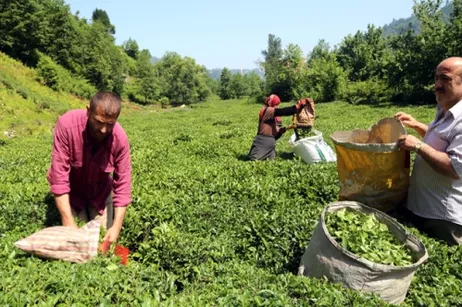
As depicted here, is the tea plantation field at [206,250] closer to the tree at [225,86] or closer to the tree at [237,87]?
the tree at [237,87]

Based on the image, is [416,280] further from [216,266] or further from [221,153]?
[221,153]

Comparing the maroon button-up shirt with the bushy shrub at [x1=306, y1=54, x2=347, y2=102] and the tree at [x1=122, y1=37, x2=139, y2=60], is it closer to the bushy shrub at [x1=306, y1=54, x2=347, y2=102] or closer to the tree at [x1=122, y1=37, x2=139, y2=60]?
the bushy shrub at [x1=306, y1=54, x2=347, y2=102]

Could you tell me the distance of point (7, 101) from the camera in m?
24.4

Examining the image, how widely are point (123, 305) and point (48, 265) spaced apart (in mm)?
1116

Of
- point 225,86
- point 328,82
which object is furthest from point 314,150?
point 225,86

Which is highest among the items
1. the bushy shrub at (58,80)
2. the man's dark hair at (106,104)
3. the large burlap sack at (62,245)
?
the bushy shrub at (58,80)

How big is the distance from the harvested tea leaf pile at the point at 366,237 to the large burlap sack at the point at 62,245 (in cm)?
249

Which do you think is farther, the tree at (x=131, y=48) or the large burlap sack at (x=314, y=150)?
the tree at (x=131, y=48)

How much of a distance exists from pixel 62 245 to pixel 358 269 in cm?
288

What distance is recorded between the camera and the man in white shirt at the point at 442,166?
3867 millimetres

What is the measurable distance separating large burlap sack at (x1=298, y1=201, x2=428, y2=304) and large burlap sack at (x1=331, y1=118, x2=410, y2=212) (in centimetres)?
82

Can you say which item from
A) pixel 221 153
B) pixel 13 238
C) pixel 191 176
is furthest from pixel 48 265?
pixel 221 153

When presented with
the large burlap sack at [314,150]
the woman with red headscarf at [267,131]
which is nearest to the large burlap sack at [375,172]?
the large burlap sack at [314,150]

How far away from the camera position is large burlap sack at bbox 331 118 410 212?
429 centimetres
